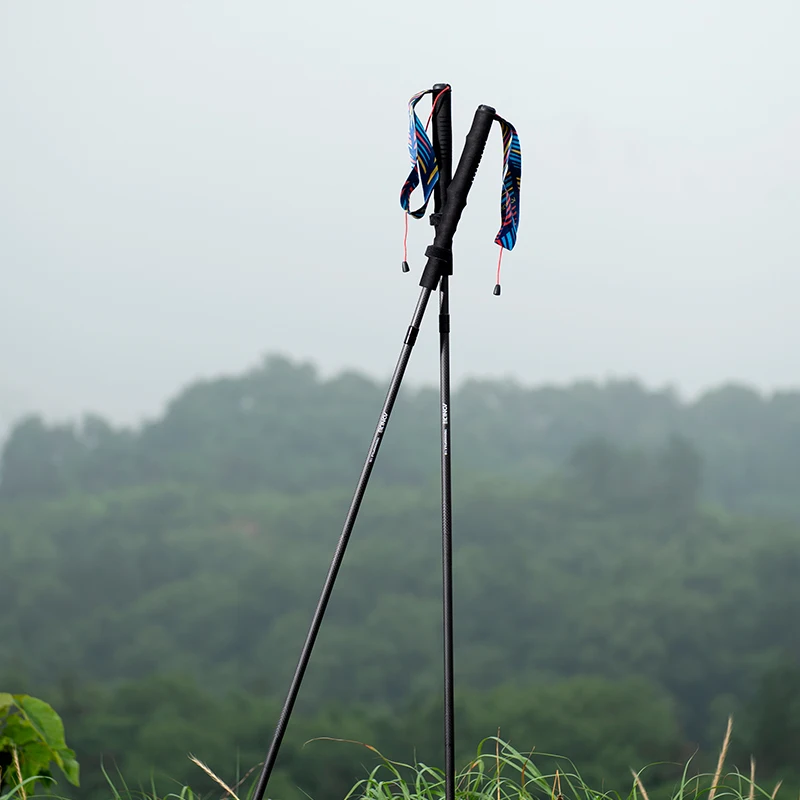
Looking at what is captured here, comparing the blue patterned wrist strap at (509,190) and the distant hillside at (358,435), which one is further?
the distant hillside at (358,435)

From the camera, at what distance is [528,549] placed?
705 centimetres

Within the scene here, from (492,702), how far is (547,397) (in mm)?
2478

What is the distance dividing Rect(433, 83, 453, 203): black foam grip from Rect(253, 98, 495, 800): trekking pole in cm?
3

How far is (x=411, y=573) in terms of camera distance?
679 cm

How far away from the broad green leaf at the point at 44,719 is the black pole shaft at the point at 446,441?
0.89 m

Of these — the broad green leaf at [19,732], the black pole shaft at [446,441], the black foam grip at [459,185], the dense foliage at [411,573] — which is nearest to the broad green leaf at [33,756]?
the broad green leaf at [19,732]

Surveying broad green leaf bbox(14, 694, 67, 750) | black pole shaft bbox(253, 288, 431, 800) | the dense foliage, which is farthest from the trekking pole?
the dense foliage

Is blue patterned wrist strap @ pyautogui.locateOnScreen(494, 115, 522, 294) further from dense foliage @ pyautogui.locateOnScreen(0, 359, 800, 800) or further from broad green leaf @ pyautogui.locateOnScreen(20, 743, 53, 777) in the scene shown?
dense foliage @ pyautogui.locateOnScreen(0, 359, 800, 800)

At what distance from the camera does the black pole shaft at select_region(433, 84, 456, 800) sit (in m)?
1.92

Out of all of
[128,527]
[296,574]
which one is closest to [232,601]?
[296,574]

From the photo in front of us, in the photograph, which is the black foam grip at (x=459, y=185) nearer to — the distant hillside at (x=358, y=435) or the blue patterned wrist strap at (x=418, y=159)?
the blue patterned wrist strap at (x=418, y=159)

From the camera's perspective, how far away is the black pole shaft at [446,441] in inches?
75.5

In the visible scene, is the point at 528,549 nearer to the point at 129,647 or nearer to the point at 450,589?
the point at 129,647

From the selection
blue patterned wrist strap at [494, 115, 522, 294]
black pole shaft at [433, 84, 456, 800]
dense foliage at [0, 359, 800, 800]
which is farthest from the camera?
dense foliage at [0, 359, 800, 800]
